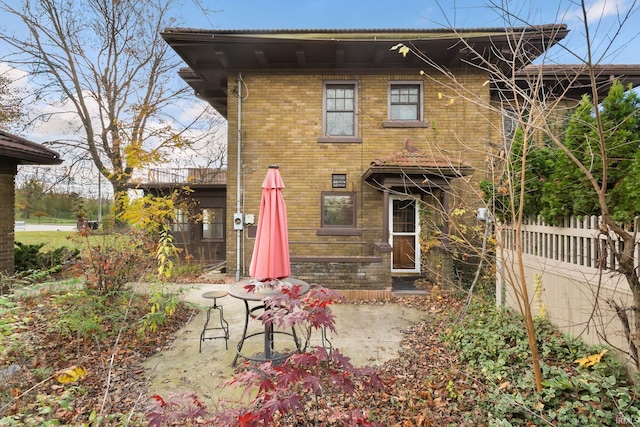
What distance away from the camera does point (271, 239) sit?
3842mm

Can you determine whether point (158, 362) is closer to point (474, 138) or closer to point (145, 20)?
point (474, 138)

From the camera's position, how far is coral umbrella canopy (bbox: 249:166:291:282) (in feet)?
12.5

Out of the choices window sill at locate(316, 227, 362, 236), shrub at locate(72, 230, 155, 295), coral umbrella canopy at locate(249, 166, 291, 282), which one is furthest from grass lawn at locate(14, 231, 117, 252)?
window sill at locate(316, 227, 362, 236)

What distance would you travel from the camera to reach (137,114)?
14633 millimetres

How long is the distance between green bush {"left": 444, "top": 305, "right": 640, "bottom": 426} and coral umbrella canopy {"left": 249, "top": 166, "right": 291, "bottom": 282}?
2.44 metres

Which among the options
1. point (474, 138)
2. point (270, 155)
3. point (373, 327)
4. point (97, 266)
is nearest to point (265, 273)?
point (373, 327)

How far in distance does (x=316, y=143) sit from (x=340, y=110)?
113cm

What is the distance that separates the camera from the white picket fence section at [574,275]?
10.2 feet

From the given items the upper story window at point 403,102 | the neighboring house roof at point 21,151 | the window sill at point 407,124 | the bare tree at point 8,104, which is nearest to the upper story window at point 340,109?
the window sill at point 407,124

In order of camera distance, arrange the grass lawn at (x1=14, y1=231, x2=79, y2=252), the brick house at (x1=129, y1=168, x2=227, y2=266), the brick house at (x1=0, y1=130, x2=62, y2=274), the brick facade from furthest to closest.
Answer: the brick house at (x1=129, y1=168, x2=227, y2=266) < the grass lawn at (x1=14, y1=231, x2=79, y2=252) < the brick facade < the brick house at (x1=0, y1=130, x2=62, y2=274)

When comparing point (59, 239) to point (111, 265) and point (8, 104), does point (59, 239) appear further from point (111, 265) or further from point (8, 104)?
point (111, 265)

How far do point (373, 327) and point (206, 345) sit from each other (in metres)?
2.65

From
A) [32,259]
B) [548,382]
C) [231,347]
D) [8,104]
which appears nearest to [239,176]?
[231,347]

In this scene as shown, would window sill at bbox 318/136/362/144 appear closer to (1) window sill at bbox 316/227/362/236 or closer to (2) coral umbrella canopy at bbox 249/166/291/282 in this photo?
(1) window sill at bbox 316/227/362/236
